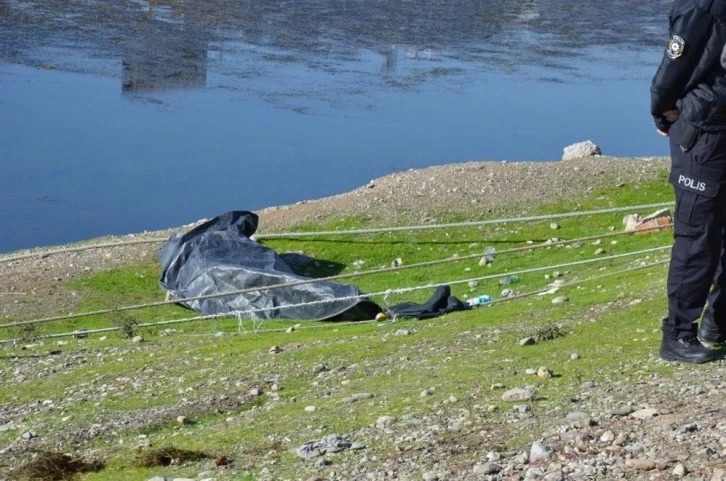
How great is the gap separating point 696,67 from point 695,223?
97 centimetres

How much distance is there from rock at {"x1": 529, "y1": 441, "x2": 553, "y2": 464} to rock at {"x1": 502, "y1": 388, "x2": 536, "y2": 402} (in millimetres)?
1168

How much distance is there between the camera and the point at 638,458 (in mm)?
6457

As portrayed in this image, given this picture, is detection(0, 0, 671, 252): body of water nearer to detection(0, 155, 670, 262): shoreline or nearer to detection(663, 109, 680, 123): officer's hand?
detection(0, 155, 670, 262): shoreline

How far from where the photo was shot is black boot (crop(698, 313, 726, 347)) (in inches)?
327

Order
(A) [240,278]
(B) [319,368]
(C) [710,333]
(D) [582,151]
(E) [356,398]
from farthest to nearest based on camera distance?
1. (D) [582,151]
2. (A) [240,278]
3. (B) [319,368]
4. (E) [356,398]
5. (C) [710,333]

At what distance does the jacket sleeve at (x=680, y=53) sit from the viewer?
24.2 ft

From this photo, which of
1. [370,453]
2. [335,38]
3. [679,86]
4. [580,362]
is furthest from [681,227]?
[335,38]

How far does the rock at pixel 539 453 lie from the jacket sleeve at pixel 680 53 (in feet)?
7.56

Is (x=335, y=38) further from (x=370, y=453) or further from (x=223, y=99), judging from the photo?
(x=370, y=453)

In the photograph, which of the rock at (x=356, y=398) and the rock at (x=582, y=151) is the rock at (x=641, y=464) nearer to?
the rock at (x=356, y=398)

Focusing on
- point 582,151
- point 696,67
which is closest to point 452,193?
point 582,151

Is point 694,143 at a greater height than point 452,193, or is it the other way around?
point 694,143

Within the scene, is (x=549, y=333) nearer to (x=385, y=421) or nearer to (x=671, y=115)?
(x=385, y=421)

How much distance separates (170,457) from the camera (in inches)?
310
